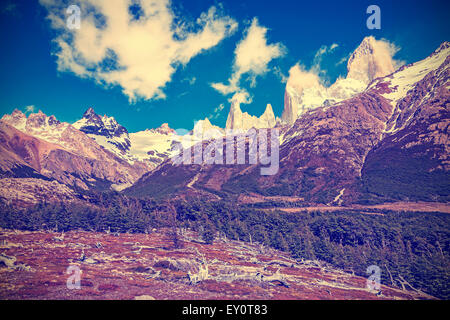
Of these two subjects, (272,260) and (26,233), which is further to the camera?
(26,233)

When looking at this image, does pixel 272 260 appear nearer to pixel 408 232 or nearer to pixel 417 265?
pixel 417 265

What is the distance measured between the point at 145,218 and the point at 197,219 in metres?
26.3

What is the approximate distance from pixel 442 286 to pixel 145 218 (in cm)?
12800

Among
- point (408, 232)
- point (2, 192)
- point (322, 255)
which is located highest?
point (2, 192)

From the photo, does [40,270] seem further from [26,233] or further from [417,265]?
[417,265]

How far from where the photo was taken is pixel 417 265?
118062mm

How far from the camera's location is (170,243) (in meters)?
141

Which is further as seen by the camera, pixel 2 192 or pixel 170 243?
pixel 2 192

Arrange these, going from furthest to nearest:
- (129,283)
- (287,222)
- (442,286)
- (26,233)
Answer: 1. (287,222)
2. (26,233)
3. (442,286)
4. (129,283)

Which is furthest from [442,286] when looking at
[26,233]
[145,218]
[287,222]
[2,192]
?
[2,192]

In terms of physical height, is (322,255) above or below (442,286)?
above
